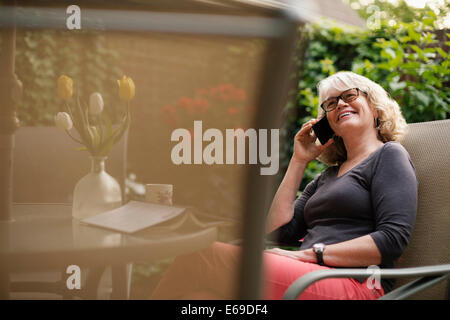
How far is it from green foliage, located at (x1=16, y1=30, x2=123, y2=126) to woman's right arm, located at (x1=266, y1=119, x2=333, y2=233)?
0.76 meters

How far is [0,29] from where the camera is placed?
1.06m

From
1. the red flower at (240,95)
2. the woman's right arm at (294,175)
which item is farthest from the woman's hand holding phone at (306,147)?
the red flower at (240,95)

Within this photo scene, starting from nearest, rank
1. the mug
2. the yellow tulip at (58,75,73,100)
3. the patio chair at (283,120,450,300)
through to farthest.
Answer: the mug < the yellow tulip at (58,75,73,100) < the patio chair at (283,120,450,300)

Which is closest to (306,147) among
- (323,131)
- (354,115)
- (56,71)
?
(323,131)

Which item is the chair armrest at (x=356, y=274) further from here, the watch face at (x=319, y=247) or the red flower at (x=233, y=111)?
the red flower at (x=233, y=111)

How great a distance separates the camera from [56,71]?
2.00 m

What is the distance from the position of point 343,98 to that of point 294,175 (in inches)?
15.3

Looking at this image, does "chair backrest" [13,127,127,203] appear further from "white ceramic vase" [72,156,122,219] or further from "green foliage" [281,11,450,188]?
"green foliage" [281,11,450,188]

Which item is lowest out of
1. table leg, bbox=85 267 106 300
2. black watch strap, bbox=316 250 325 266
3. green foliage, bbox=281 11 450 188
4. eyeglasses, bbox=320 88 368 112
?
table leg, bbox=85 267 106 300

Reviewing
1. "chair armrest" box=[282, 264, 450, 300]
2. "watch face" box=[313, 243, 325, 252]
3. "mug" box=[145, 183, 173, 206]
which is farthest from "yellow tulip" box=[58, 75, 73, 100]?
"watch face" box=[313, 243, 325, 252]

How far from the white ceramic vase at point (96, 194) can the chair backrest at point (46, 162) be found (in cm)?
57

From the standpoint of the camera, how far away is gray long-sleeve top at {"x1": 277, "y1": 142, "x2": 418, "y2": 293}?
51.6 inches
